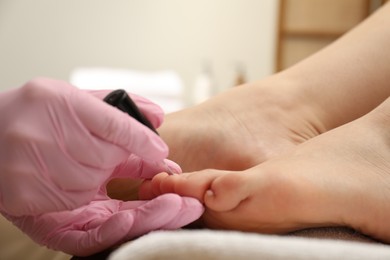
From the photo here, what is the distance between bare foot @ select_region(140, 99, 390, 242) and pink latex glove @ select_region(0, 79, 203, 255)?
0.06m

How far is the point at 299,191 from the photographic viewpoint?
526mm

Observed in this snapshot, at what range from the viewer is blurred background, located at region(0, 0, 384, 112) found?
2.20 m

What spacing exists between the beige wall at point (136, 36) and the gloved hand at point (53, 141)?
1.89 m

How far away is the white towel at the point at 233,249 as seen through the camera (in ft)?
1.30

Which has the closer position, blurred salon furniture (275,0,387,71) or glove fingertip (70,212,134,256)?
glove fingertip (70,212,134,256)

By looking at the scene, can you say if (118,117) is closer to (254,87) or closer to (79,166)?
(79,166)

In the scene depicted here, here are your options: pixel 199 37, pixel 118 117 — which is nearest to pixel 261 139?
pixel 118 117

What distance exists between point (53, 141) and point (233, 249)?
19 centimetres

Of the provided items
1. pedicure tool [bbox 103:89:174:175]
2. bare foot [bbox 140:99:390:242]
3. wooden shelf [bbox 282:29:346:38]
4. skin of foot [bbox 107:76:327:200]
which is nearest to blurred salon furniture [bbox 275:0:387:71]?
wooden shelf [bbox 282:29:346:38]

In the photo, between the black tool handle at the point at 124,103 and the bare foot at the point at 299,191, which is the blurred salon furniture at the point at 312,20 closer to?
the bare foot at the point at 299,191

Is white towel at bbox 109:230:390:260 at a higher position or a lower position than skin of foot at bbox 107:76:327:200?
higher

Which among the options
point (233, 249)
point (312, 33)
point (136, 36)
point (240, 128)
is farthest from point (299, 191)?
point (312, 33)

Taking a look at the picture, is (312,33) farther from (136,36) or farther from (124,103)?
(124,103)

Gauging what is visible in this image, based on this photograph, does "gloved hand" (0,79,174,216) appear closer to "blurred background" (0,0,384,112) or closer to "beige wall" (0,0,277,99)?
"blurred background" (0,0,384,112)
